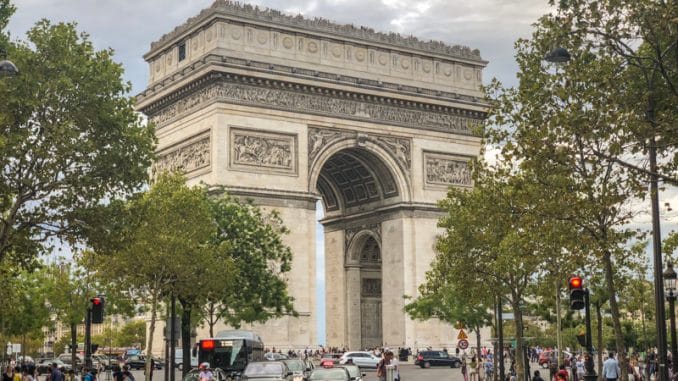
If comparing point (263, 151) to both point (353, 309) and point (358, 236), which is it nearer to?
point (358, 236)

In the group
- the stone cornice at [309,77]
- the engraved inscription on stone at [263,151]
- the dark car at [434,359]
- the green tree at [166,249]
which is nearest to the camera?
the green tree at [166,249]

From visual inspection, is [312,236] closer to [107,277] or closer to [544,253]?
[107,277]

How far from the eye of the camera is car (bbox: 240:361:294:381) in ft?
113

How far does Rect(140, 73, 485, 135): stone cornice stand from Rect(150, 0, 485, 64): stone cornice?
407cm

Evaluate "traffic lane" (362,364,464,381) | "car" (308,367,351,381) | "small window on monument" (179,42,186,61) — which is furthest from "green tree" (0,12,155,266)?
"small window on monument" (179,42,186,61)

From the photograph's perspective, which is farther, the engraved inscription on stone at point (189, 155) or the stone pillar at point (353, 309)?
the stone pillar at point (353, 309)

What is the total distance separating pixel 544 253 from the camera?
3109 cm

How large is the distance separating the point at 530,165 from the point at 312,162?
46518 mm

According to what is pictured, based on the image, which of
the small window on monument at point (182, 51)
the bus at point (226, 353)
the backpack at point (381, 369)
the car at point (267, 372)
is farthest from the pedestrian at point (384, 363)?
Result: the small window on monument at point (182, 51)

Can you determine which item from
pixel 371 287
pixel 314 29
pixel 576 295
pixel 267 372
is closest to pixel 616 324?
pixel 576 295

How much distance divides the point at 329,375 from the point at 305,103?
38913 millimetres

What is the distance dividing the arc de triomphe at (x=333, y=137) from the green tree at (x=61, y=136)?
2984cm

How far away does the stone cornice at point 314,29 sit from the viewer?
2709 inches

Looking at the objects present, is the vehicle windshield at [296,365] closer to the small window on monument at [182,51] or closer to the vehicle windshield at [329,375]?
the vehicle windshield at [329,375]
